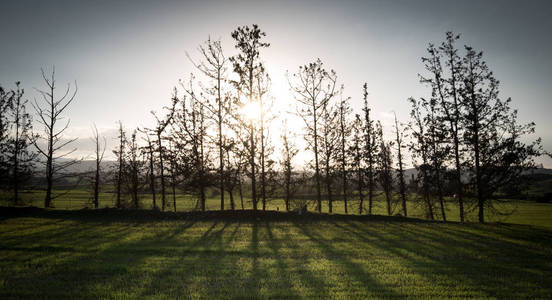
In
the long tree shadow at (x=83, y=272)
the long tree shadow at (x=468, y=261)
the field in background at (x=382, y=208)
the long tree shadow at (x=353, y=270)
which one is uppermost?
the long tree shadow at (x=83, y=272)

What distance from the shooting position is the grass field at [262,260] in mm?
7078

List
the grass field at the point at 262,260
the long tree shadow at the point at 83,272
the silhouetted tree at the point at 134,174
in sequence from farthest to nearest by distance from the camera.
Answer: the silhouetted tree at the point at 134,174, the grass field at the point at 262,260, the long tree shadow at the point at 83,272

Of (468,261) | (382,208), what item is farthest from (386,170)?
(468,261)

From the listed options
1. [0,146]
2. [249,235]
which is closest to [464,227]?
[249,235]

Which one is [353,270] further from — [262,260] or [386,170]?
[386,170]

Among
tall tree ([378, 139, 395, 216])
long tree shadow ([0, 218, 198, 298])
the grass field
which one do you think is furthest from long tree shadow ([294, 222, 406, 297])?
tall tree ([378, 139, 395, 216])

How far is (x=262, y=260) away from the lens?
977 cm

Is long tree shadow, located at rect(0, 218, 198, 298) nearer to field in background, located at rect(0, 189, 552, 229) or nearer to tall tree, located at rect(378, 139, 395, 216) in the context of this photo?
field in background, located at rect(0, 189, 552, 229)

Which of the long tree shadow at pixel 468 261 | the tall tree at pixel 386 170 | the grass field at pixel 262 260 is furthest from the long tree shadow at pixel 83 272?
the tall tree at pixel 386 170

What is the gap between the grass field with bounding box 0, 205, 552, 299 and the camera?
7078 millimetres

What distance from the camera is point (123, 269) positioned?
27.3 ft

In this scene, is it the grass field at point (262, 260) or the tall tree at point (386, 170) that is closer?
the grass field at point (262, 260)

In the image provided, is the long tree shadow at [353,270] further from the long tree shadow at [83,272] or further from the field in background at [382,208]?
the field in background at [382,208]

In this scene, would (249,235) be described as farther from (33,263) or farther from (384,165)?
(384,165)
